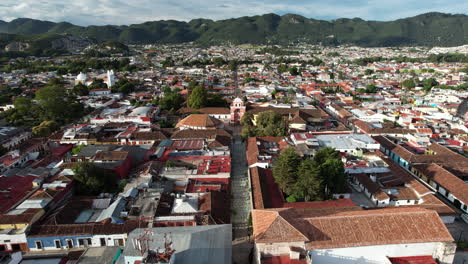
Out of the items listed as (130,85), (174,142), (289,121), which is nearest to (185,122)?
(174,142)

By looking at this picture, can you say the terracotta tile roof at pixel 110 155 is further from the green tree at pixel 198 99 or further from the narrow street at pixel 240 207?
the green tree at pixel 198 99

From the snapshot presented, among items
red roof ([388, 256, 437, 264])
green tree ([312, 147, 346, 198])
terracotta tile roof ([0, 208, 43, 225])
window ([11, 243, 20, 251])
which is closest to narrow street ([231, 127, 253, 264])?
green tree ([312, 147, 346, 198])

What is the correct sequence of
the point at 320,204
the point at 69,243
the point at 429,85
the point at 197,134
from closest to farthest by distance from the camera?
the point at 69,243, the point at 320,204, the point at 197,134, the point at 429,85

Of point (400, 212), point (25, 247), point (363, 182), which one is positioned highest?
point (400, 212)

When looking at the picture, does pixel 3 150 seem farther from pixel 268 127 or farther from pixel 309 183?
pixel 309 183

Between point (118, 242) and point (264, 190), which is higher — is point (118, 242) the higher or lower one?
the lower one

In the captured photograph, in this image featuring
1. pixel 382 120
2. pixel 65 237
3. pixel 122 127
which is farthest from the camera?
pixel 382 120

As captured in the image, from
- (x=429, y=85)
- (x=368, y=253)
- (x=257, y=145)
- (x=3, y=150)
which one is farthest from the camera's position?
(x=429, y=85)

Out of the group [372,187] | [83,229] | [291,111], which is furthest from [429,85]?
[83,229]

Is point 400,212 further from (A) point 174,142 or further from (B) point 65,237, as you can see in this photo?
(A) point 174,142
